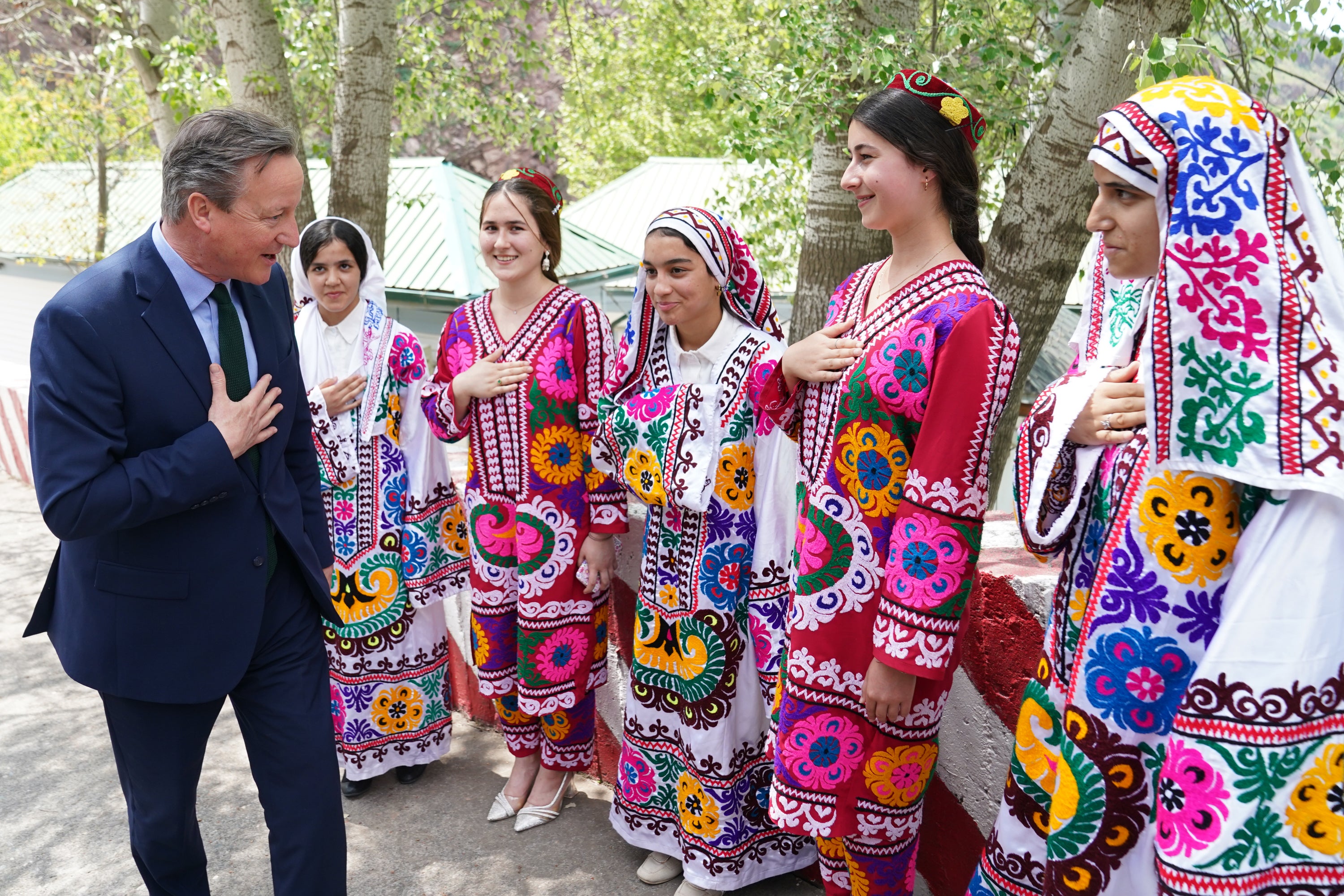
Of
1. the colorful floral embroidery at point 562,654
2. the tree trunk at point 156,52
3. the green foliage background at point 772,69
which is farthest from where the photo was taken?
the tree trunk at point 156,52

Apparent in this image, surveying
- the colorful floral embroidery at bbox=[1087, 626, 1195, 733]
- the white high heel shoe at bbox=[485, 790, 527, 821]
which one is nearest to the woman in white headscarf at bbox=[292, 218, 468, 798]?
the white high heel shoe at bbox=[485, 790, 527, 821]

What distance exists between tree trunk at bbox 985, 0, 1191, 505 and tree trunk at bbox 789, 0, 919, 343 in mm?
473

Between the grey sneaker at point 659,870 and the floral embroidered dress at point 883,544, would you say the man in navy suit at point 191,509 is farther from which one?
the floral embroidered dress at point 883,544

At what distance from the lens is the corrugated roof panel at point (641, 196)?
812 inches

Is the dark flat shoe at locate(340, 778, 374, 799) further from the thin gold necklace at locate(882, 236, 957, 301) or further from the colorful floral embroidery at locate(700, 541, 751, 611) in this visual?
the thin gold necklace at locate(882, 236, 957, 301)

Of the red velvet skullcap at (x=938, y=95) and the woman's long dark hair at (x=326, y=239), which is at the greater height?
the red velvet skullcap at (x=938, y=95)

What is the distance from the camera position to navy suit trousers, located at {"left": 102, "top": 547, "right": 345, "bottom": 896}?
2359mm

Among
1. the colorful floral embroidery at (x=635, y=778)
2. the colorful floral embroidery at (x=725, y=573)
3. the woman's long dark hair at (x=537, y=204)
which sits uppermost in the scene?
the woman's long dark hair at (x=537, y=204)

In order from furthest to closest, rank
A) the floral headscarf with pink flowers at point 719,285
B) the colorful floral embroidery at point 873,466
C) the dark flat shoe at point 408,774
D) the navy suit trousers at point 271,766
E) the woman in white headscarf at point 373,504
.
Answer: the dark flat shoe at point 408,774
the woman in white headscarf at point 373,504
the floral headscarf with pink flowers at point 719,285
the navy suit trousers at point 271,766
the colorful floral embroidery at point 873,466

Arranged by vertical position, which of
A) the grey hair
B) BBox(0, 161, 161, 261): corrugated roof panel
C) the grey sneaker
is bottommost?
BBox(0, 161, 161, 261): corrugated roof panel

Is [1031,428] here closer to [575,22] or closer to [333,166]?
[333,166]

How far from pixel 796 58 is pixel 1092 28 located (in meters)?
2.39

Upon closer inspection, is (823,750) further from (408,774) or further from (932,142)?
(408,774)

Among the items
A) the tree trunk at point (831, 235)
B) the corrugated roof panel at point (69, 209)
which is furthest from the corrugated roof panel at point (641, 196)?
the tree trunk at point (831, 235)
